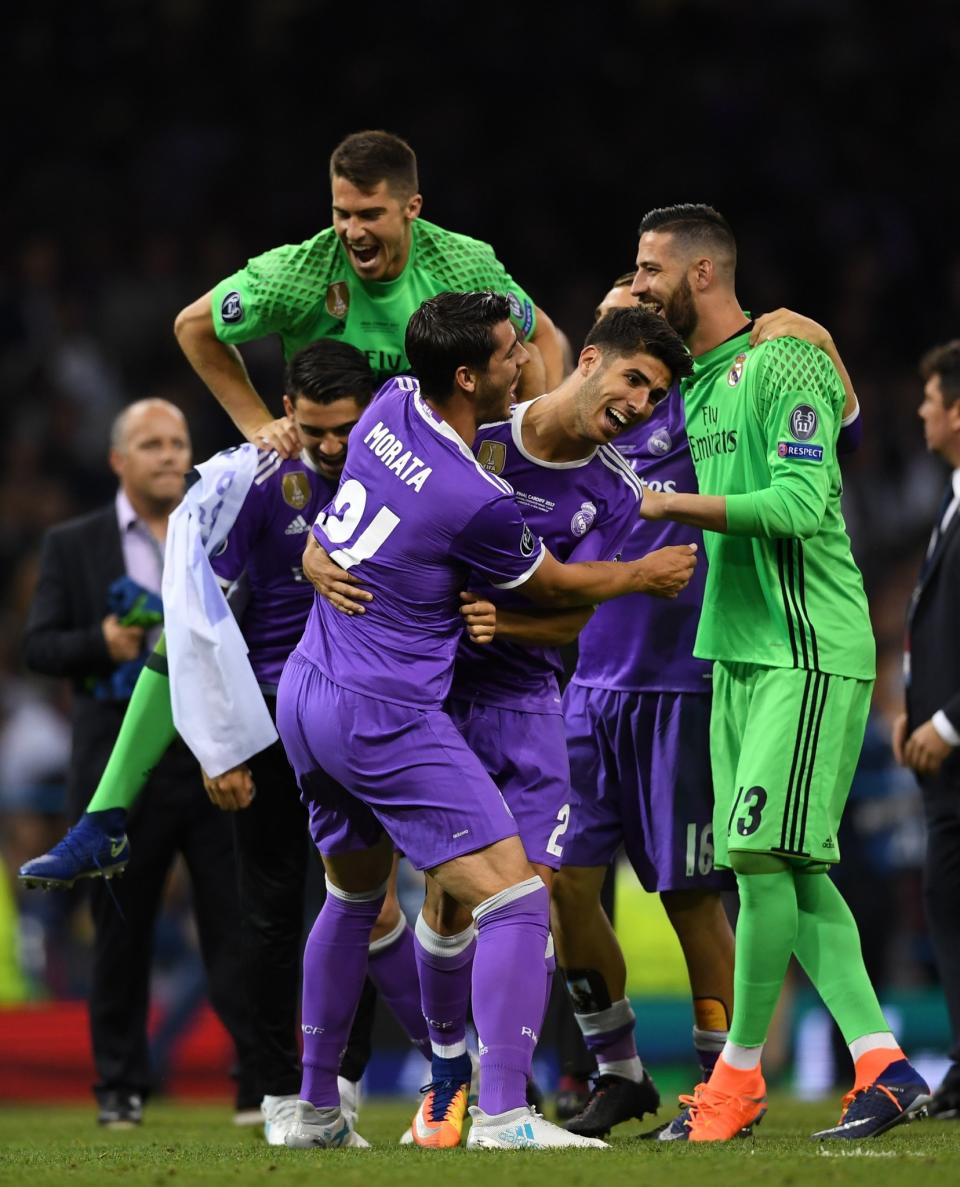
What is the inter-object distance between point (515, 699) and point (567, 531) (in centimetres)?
50

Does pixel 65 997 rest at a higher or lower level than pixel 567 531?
lower

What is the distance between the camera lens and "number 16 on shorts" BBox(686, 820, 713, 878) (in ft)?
18.6

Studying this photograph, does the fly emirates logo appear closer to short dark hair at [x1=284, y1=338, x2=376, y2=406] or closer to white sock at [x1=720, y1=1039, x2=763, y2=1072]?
short dark hair at [x1=284, y1=338, x2=376, y2=406]

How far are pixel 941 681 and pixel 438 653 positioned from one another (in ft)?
8.35

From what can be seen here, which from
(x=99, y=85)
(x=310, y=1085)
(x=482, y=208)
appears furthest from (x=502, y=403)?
(x=99, y=85)

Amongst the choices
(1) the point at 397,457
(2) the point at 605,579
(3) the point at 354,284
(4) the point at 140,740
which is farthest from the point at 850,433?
(4) the point at 140,740

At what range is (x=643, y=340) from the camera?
503 centimetres

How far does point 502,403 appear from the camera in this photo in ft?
16.6

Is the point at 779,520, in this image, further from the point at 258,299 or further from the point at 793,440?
the point at 258,299

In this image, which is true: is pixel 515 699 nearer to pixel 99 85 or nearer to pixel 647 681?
pixel 647 681

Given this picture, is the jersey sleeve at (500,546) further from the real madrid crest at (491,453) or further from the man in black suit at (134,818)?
the man in black suit at (134,818)

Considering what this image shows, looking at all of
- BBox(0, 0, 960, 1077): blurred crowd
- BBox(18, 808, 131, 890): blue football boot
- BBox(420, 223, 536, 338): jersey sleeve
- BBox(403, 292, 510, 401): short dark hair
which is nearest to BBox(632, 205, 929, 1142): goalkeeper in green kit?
BBox(403, 292, 510, 401): short dark hair

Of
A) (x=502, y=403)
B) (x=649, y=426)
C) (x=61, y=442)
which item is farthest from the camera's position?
(x=61, y=442)

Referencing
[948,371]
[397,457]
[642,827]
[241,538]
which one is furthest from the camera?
[948,371]
